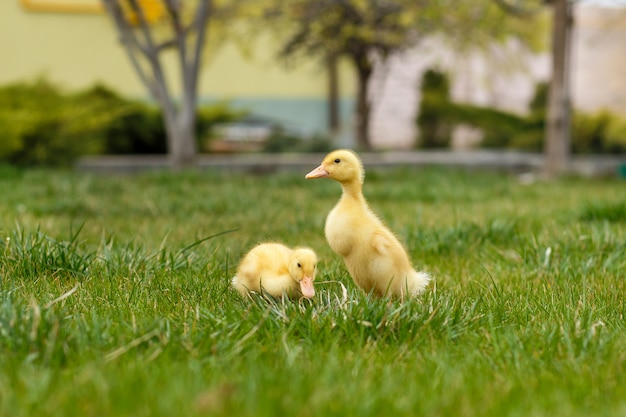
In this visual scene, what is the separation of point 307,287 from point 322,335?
27 cm

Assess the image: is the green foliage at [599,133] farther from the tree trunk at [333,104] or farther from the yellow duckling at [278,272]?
the yellow duckling at [278,272]

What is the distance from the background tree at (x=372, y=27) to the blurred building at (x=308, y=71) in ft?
3.26

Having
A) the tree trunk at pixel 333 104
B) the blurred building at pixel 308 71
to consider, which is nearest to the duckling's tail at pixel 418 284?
the blurred building at pixel 308 71

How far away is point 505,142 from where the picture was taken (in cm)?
1733

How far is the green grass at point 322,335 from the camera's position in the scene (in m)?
1.77

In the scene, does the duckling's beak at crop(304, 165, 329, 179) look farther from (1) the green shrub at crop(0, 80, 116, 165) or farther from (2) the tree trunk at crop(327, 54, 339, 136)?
(2) the tree trunk at crop(327, 54, 339, 136)

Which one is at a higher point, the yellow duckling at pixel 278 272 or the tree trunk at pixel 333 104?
the tree trunk at pixel 333 104

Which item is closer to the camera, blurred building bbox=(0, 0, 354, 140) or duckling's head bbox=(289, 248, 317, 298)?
duckling's head bbox=(289, 248, 317, 298)

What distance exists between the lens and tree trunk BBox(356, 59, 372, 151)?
15.5 m

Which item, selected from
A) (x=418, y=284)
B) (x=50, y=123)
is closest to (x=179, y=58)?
(x=50, y=123)

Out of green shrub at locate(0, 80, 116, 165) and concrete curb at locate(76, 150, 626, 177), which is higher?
green shrub at locate(0, 80, 116, 165)

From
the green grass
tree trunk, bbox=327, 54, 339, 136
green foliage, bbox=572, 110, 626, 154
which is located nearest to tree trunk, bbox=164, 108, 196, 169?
tree trunk, bbox=327, 54, 339, 136

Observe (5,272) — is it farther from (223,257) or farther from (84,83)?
(84,83)

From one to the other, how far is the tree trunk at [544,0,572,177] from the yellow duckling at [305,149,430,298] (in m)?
8.93
